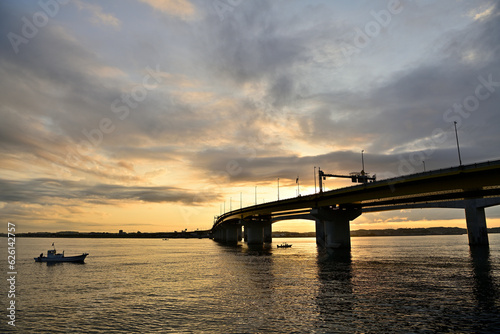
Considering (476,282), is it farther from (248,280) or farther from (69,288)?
(69,288)

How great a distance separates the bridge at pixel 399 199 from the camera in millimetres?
58844

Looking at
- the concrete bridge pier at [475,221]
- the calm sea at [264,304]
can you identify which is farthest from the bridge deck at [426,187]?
the concrete bridge pier at [475,221]

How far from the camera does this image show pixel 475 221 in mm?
131500

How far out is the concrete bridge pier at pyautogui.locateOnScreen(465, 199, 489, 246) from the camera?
419ft

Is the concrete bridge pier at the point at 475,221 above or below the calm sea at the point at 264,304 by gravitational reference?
above

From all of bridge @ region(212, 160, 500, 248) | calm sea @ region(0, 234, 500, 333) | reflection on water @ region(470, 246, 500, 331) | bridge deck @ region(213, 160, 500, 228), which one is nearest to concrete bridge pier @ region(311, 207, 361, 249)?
bridge @ region(212, 160, 500, 248)

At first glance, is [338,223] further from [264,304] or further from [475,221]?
[264,304]

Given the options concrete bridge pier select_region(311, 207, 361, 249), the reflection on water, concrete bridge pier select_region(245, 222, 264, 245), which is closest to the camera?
the reflection on water

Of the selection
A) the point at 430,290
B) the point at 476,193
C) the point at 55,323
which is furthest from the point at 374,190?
the point at 55,323

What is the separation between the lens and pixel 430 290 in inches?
1555

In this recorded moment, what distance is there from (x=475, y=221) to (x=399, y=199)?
189 feet

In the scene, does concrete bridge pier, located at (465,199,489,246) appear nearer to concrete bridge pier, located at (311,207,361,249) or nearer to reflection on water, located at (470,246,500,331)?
concrete bridge pier, located at (311,207,361,249)

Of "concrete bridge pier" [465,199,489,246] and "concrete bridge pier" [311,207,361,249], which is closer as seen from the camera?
"concrete bridge pier" [311,207,361,249]

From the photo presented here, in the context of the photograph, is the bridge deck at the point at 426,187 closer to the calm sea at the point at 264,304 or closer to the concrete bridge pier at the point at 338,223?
the concrete bridge pier at the point at 338,223
